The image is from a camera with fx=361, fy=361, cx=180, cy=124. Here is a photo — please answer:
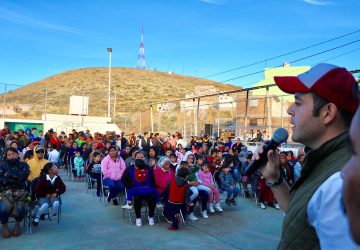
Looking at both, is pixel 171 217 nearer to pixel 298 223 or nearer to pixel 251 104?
pixel 298 223

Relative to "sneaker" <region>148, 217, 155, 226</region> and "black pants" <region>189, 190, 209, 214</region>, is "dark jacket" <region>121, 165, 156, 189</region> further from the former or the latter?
"black pants" <region>189, 190, 209, 214</region>

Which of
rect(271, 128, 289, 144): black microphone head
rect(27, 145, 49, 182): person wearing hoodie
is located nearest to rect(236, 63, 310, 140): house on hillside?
rect(27, 145, 49, 182): person wearing hoodie

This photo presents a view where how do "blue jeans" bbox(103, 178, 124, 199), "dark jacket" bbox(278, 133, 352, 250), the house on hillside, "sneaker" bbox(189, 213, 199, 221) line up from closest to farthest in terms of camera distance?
1. "dark jacket" bbox(278, 133, 352, 250)
2. "sneaker" bbox(189, 213, 199, 221)
3. "blue jeans" bbox(103, 178, 124, 199)
4. the house on hillside

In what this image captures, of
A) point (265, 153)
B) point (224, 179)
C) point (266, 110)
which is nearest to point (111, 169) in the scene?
point (224, 179)

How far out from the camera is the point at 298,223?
3.91 feet

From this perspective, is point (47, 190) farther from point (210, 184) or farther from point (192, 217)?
point (210, 184)

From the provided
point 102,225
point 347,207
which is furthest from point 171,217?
point 347,207

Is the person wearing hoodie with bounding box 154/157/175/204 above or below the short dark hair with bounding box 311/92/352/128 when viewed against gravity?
below

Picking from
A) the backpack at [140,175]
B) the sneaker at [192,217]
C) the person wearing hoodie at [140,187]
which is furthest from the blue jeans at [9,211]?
the sneaker at [192,217]

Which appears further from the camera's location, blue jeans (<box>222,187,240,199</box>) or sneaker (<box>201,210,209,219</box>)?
blue jeans (<box>222,187,240,199</box>)

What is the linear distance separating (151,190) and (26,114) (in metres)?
35.7

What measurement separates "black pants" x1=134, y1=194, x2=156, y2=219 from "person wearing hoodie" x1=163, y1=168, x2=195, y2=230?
10.5 inches

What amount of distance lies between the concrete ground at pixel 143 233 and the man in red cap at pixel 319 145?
490 centimetres

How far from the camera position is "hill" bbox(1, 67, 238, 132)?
3969 cm
